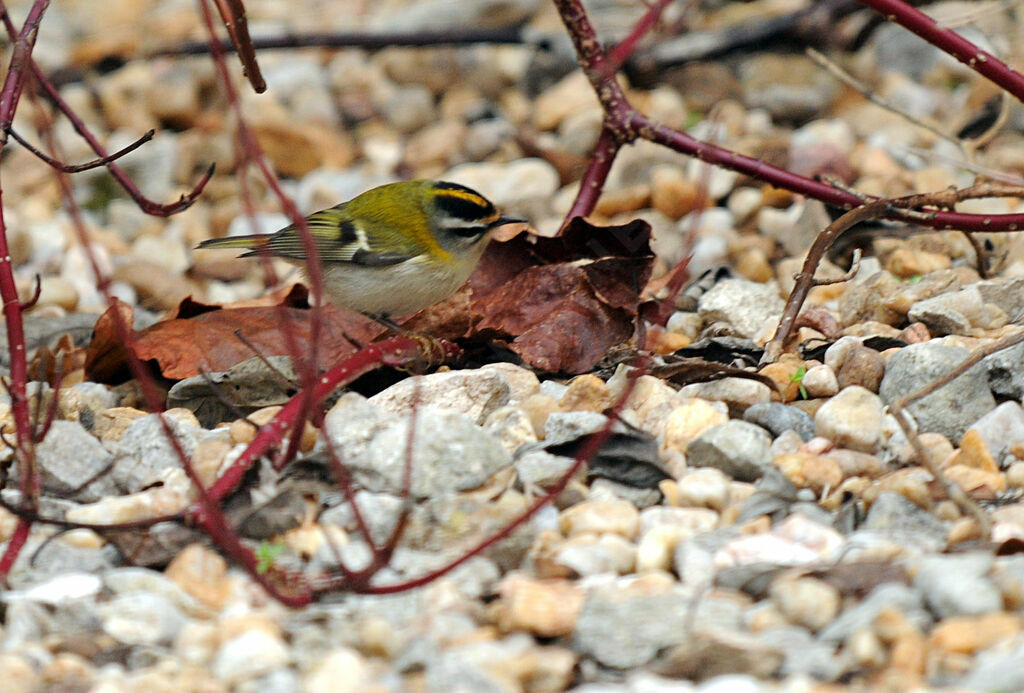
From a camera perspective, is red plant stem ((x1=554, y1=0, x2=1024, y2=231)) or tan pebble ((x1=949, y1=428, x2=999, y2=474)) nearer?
tan pebble ((x1=949, y1=428, x2=999, y2=474))

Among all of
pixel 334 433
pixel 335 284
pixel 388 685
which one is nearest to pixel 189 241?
pixel 335 284

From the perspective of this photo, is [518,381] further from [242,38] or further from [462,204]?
[242,38]

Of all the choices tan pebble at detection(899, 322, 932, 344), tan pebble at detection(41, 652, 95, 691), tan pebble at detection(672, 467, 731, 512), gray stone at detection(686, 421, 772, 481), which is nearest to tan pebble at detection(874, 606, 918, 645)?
tan pebble at detection(672, 467, 731, 512)

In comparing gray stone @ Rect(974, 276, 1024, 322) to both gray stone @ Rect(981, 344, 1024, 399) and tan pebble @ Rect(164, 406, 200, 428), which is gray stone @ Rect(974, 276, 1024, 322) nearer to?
gray stone @ Rect(981, 344, 1024, 399)

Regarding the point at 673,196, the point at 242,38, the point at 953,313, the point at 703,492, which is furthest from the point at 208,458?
the point at 673,196

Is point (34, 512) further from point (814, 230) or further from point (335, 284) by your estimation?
point (814, 230)

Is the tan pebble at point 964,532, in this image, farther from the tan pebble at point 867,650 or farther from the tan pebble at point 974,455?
the tan pebble at point 867,650
